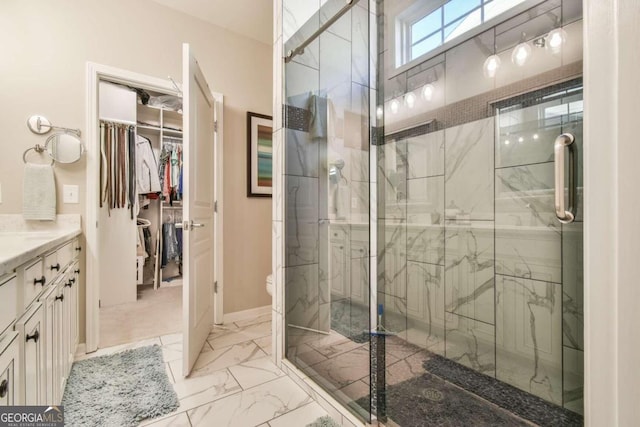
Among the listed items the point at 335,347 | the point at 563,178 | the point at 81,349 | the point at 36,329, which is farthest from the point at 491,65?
the point at 81,349

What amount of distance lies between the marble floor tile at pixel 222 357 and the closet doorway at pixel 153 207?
0.09 m

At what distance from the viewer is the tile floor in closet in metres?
1.43

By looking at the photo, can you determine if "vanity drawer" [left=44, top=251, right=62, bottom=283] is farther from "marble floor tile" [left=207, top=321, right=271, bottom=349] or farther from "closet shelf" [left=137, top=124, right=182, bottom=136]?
"closet shelf" [left=137, top=124, right=182, bottom=136]

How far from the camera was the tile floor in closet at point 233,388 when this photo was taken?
4.69ft

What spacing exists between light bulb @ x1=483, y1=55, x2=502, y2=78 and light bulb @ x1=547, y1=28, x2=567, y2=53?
18 cm

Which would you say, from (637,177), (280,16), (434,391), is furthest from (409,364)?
(280,16)

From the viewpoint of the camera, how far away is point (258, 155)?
2.83 m

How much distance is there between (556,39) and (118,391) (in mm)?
2546

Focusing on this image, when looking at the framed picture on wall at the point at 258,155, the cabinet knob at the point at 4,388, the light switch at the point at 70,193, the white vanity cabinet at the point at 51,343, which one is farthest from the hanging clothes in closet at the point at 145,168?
the cabinet knob at the point at 4,388

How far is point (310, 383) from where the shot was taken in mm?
1660

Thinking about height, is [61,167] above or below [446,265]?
above

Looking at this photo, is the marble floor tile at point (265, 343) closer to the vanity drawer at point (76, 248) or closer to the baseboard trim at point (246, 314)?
the baseboard trim at point (246, 314)

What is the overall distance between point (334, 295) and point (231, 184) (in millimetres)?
1548

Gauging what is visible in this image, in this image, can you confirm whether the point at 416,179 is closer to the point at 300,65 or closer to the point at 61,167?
the point at 300,65
